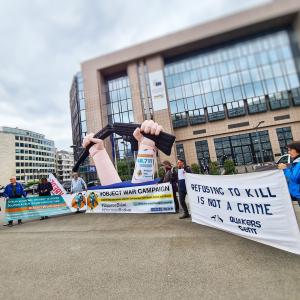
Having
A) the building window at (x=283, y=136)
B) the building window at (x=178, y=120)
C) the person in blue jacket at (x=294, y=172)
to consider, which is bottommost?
the person in blue jacket at (x=294, y=172)

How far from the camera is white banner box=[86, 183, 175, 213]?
24.0ft

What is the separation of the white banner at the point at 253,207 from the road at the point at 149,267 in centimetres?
22

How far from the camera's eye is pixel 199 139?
4175 centimetres

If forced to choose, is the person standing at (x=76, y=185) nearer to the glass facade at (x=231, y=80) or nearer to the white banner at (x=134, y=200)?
the white banner at (x=134, y=200)

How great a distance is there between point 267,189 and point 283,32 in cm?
4161

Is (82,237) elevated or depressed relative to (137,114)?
depressed

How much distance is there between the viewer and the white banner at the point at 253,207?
3496 mm

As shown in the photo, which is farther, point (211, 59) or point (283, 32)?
point (211, 59)

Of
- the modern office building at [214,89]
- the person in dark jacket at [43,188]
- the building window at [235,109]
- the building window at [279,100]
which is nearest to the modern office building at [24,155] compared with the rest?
the modern office building at [214,89]

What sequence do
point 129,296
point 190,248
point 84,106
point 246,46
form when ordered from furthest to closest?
point 84,106 → point 246,46 → point 190,248 → point 129,296

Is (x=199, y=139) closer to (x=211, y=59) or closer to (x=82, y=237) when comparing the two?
(x=211, y=59)

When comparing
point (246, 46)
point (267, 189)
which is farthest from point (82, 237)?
point (246, 46)

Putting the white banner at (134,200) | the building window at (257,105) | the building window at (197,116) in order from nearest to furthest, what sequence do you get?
the white banner at (134,200), the building window at (257,105), the building window at (197,116)

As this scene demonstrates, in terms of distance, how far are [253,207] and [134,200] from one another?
4584mm
